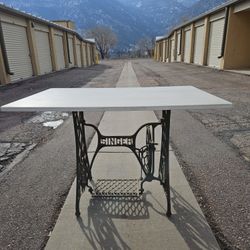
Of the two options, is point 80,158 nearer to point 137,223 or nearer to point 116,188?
point 116,188

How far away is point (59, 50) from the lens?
20.6 metres

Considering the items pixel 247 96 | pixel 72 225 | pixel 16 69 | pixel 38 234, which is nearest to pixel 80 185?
pixel 72 225

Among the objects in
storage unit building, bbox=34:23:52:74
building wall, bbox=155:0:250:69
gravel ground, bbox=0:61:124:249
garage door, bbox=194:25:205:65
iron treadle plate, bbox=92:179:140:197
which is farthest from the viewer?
garage door, bbox=194:25:205:65

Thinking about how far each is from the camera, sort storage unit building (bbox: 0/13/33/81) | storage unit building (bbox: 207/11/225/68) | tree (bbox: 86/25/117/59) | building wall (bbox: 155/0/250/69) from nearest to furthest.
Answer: storage unit building (bbox: 0/13/33/81), building wall (bbox: 155/0/250/69), storage unit building (bbox: 207/11/225/68), tree (bbox: 86/25/117/59)

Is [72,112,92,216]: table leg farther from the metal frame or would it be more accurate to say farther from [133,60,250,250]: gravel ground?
[133,60,250,250]: gravel ground

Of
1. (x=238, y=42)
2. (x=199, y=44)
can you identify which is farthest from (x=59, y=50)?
(x=238, y=42)

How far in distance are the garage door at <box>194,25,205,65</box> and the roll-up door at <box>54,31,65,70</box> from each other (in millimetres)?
12281

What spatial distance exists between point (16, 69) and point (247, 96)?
1115cm

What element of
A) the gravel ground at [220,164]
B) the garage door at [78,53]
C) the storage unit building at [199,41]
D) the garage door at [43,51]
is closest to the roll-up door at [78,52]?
the garage door at [78,53]

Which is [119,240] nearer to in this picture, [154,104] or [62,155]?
[154,104]

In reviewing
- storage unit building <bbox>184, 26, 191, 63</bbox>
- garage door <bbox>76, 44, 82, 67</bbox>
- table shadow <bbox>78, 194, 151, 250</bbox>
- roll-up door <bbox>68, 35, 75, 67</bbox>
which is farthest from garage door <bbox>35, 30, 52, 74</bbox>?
table shadow <bbox>78, 194, 151, 250</bbox>

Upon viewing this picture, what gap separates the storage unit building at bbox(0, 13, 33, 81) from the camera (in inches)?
460

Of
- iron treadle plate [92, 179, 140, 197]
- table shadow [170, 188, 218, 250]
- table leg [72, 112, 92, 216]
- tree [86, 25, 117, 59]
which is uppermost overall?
tree [86, 25, 117, 59]

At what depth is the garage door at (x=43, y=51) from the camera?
15664 millimetres
